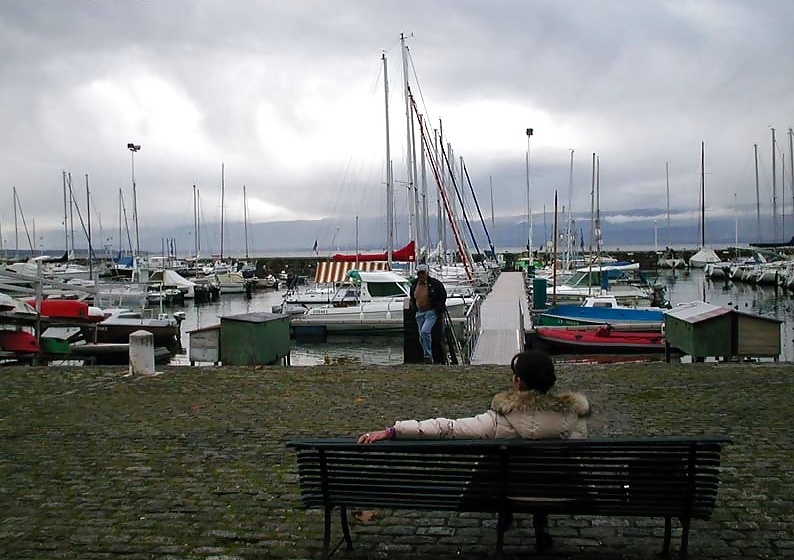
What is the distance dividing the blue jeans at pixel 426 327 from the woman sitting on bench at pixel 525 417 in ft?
30.5

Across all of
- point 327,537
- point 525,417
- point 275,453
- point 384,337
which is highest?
point 525,417

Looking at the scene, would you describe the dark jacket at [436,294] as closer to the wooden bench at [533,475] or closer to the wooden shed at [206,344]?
the wooden shed at [206,344]

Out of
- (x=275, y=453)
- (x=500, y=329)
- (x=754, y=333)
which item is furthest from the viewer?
(x=500, y=329)

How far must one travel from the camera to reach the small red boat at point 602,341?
20.2 metres

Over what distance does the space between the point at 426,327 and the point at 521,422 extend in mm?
9451

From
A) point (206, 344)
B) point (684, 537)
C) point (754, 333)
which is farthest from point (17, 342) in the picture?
point (684, 537)

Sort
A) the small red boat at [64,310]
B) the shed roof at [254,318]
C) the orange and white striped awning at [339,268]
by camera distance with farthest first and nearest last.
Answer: the orange and white striped awning at [339,268]
the small red boat at [64,310]
the shed roof at [254,318]

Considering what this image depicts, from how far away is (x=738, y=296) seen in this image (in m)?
54.7

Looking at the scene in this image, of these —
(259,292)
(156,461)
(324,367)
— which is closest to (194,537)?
(156,461)

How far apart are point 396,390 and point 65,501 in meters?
5.17

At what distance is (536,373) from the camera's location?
14.4ft

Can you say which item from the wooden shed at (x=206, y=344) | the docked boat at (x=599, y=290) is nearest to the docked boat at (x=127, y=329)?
the wooden shed at (x=206, y=344)

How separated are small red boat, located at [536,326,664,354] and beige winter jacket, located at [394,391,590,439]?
1642cm

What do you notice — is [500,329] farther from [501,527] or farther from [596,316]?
[501,527]
